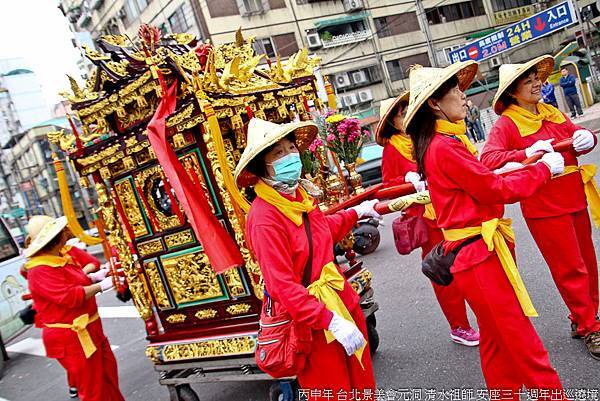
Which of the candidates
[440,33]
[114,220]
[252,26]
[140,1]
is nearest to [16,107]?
[140,1]

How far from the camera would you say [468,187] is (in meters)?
2.24

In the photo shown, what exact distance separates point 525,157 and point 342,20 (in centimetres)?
2434

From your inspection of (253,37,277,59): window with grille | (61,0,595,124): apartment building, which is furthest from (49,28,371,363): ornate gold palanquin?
(253,37,277,59): window with grille

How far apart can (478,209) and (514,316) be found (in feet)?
1.74

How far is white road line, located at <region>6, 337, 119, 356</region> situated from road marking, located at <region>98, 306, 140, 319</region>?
3.74 feet

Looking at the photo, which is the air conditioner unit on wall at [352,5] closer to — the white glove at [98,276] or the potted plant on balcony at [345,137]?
the potted plant on balcony at [345,137]

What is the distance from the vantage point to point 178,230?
12.8 feet

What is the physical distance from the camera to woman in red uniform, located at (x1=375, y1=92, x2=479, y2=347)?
3.61 metres

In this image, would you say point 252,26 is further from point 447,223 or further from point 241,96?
point 447,223

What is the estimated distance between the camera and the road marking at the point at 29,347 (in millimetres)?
8449

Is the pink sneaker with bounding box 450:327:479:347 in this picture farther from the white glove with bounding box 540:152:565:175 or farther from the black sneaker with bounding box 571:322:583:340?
the white glove with bounding box 540:152:565:175

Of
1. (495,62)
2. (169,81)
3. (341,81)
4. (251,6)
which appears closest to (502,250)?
(169,81)

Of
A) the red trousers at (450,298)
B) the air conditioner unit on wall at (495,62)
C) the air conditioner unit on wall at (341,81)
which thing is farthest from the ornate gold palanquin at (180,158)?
the air conditioner unit on wall at (495,62)

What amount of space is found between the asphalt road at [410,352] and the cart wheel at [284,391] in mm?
664
